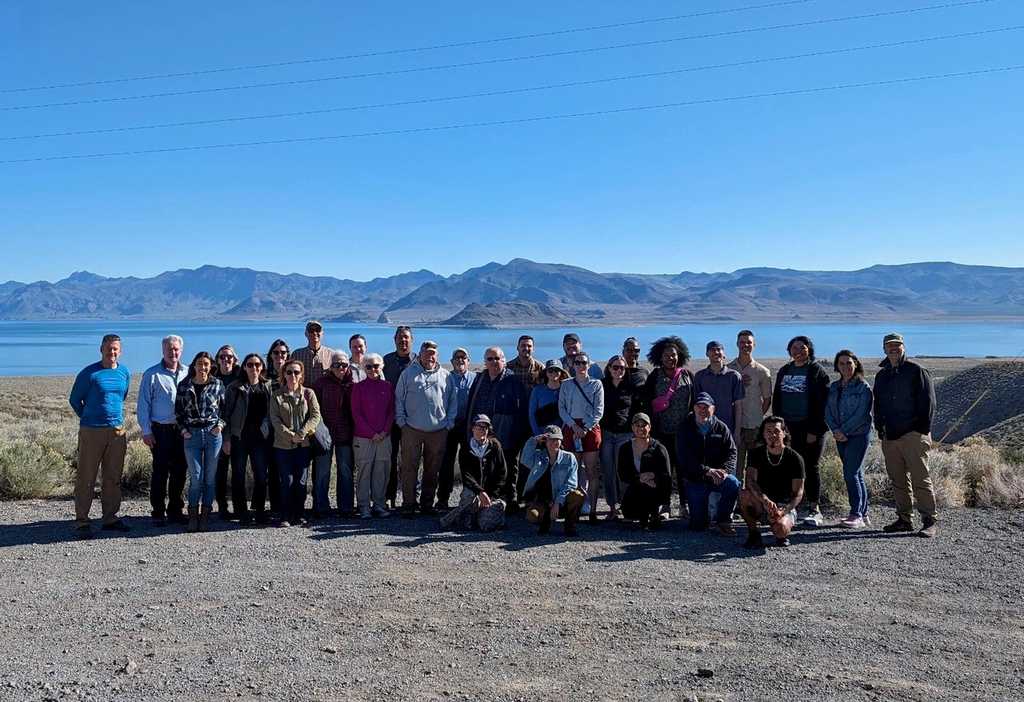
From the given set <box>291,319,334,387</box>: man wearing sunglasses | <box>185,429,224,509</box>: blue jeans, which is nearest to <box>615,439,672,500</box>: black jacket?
<box>291,319,334,387</box>: man wearing sunglasses

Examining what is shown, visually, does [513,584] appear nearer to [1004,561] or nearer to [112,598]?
[112,598]

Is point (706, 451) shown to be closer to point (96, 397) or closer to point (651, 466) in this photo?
point (651, 466)

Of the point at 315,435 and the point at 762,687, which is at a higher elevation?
the point at 315,435

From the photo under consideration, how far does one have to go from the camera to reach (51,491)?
374 inches

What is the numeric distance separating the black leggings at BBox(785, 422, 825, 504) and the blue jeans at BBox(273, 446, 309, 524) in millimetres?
4661

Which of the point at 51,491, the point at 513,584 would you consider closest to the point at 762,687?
the point at 513,584

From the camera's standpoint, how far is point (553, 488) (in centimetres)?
748

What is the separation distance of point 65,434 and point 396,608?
414 inches

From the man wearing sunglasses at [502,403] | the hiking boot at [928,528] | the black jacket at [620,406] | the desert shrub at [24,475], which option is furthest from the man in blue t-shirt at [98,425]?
the hiking boot at [928,528]

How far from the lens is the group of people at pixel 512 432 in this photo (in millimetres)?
7418

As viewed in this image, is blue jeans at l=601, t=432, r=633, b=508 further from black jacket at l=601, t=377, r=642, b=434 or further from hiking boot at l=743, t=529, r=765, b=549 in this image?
hiking boot at l=743, t=529, r=765, b=549

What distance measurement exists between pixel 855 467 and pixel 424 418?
4134 mm

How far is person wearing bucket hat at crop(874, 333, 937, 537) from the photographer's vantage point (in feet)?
24.2

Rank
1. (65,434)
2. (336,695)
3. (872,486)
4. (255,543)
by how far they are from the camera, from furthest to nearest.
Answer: (65,434) → (872,486) → (255,543) → (336,695)
